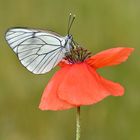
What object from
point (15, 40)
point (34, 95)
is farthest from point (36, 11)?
point (15, 40)

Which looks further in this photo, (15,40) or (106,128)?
(106,128)

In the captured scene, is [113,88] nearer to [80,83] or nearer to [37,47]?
[80,83]

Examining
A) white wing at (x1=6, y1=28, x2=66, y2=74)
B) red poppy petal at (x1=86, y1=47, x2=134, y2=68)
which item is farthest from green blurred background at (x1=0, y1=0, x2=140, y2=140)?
red poppy petal at (x1=86, y1=47, x2=134, y2=68)

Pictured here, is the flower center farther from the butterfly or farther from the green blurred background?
the green blurred background

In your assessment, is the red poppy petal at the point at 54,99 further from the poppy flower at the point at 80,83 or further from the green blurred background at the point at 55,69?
the green blurred background at the point at 55,69

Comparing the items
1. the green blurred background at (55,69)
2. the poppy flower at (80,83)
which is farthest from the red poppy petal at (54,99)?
the green blurred background at (55,69)

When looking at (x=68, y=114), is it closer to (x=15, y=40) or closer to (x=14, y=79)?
(x=14, y=79)
